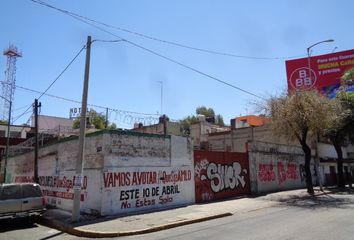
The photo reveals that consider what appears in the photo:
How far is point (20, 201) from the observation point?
49.9 feet

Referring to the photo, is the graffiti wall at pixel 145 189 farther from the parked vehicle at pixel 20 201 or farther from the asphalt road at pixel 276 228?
the asphalt road at pixel 276 228

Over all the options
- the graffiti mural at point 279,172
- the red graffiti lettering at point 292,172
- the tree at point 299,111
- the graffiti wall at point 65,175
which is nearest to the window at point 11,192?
the graffiti wall at point 65,175

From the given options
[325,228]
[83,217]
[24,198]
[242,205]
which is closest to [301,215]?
[325,228]

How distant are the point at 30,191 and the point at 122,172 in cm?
397

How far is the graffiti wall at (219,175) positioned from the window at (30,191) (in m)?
9.05

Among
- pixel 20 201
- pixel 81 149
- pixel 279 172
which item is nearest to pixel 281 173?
pixel 279 172

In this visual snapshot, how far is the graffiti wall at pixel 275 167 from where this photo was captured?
27.2m

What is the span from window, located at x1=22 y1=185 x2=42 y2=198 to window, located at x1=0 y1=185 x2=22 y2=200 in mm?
192

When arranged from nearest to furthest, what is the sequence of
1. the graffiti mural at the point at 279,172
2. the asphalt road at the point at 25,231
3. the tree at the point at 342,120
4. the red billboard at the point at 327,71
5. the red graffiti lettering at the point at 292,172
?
the asphalt road at the point at 25,231, the graffiti mural at the point at 279,172, the tree at the point at 342,120, the red graffiti lettering at the point at 292,172, the red billboard at the point at 327,71

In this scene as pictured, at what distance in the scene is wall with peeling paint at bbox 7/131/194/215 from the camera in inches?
661

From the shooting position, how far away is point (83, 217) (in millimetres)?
15828

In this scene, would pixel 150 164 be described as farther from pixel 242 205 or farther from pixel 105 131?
pixel 242 205

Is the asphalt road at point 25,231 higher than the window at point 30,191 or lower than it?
lower

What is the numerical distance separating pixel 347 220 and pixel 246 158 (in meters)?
13.7
